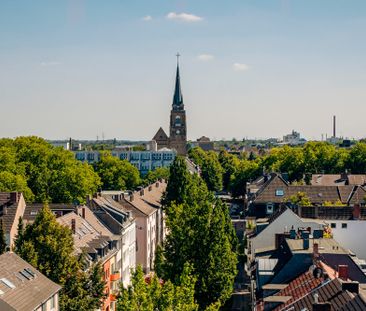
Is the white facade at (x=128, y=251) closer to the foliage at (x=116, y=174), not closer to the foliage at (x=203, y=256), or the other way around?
the foliage at (x=203, y=256)

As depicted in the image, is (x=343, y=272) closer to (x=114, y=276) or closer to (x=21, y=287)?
(x=21, y=287)

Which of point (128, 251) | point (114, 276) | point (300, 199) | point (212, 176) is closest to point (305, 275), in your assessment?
point (114, 276)

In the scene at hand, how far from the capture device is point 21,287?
38.6 meters

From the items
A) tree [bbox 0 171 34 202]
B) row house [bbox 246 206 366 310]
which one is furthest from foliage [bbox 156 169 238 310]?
tree [bbox 0 171 34 202]

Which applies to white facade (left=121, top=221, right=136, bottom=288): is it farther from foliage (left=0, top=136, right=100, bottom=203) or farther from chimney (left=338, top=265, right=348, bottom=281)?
chimney (left=338, top=265, right=348, bottom=281)

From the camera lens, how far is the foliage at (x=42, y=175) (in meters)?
95.5

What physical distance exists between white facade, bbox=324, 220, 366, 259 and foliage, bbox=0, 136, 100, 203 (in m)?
46.4

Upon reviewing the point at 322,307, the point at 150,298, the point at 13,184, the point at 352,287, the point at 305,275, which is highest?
the point at 13,184

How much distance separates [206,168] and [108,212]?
358 ft

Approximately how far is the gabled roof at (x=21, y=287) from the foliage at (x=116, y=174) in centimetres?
10152

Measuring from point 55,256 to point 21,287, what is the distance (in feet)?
12.3

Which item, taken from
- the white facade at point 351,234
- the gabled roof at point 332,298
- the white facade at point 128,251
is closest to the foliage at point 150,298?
the gabled roof at point 332,298

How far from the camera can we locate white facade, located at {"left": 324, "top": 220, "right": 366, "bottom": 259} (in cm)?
6330

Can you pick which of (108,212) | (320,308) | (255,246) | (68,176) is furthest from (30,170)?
(320,308)
